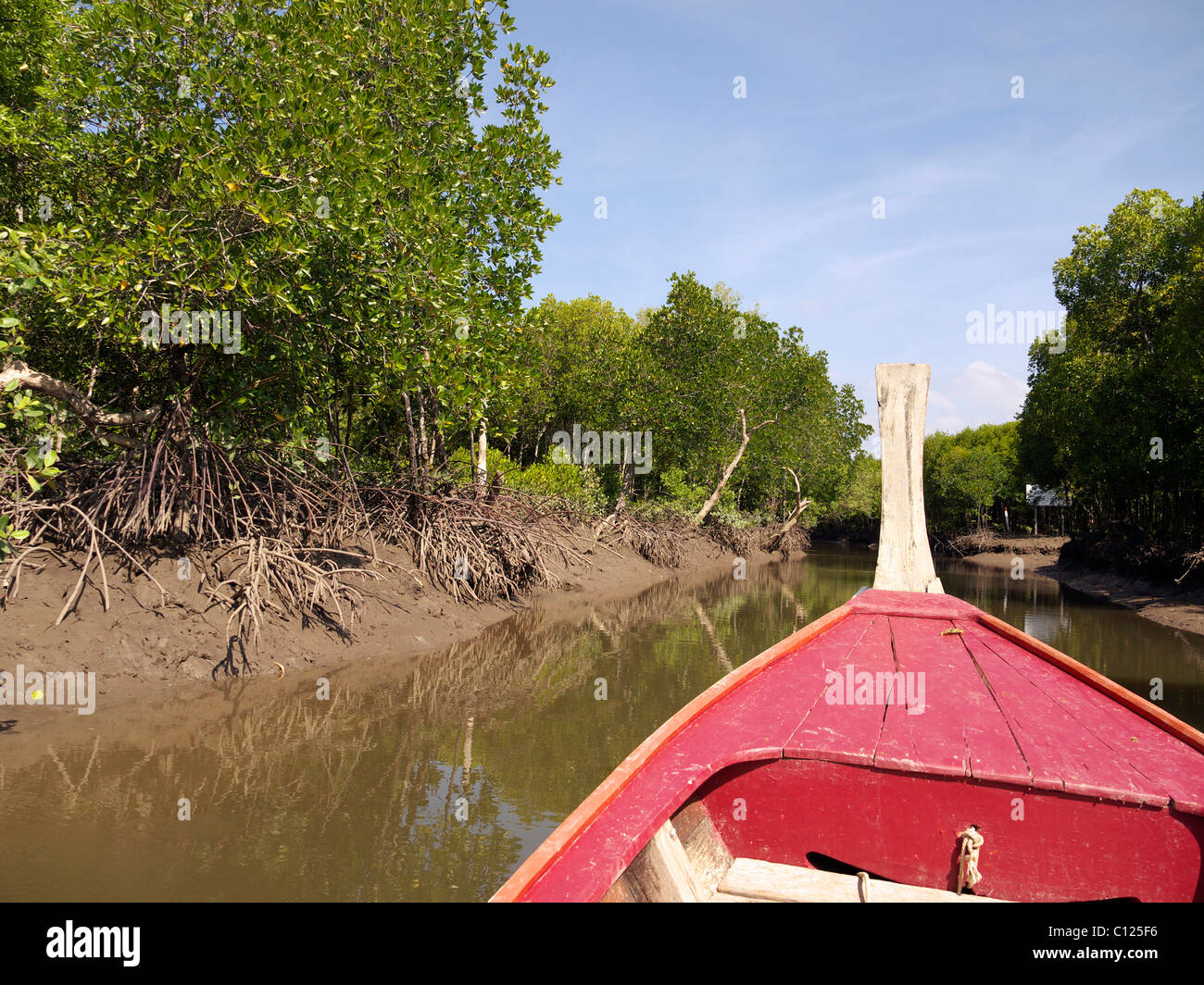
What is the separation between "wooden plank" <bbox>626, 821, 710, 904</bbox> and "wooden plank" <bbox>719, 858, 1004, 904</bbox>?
287 mm

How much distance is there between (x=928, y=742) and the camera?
2.98 metres

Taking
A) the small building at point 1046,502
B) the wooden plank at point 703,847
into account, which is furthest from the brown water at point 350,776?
the small building at point 1046,502

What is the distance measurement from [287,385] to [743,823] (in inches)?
364

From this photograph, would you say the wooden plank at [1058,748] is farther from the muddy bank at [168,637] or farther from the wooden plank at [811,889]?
the muddy bank at [168,637]

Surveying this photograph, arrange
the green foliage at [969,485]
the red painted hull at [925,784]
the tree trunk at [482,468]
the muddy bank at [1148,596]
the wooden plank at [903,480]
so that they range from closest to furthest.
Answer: the red painted hull at [925,784]
the wooden plank at [903,480]
the tree trunk at [482,468]
the muddy bank at [1148,596]
the green foliage at [969,485]

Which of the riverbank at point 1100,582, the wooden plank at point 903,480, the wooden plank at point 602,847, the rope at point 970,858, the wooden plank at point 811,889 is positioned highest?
the wooden plank at point 903,480

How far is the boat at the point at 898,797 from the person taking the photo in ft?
8.14

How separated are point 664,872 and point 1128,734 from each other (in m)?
2.13

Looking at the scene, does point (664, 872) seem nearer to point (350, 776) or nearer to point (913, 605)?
point (913, 605)

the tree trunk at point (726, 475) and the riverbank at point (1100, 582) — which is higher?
the tree trunk at point (726, 475)

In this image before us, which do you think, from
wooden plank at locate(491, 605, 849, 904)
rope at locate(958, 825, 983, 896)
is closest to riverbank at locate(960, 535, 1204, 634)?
rope at locate(958, 825, 983, 896)

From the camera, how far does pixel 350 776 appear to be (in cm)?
485

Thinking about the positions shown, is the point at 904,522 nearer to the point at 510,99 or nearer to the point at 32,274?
the point at 32,274
